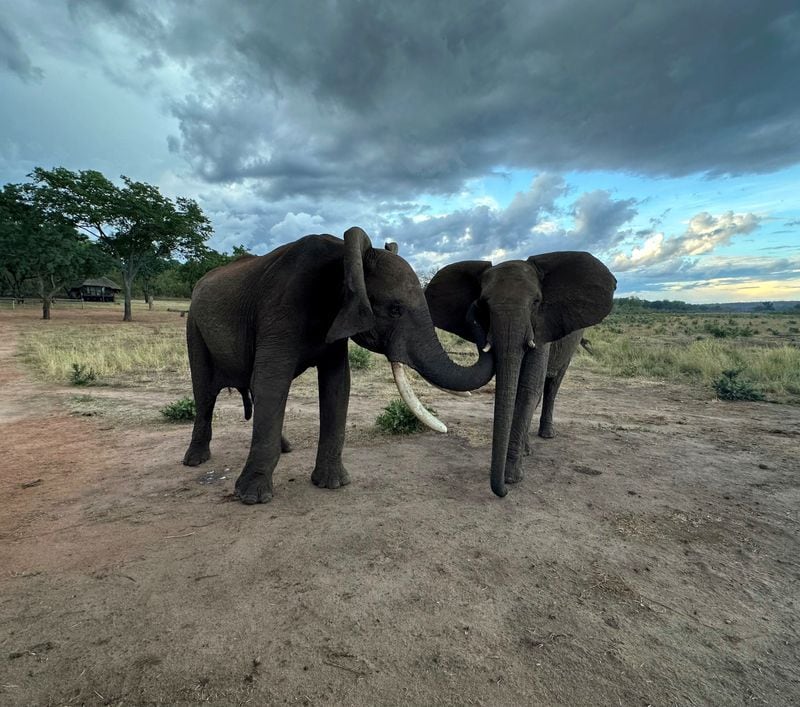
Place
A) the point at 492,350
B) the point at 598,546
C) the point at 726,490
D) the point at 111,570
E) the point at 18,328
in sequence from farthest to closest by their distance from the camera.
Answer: the point at 18,328 → the point at 726,490 → the point at 492,350 → the point at 598,546 → the point at 111,570

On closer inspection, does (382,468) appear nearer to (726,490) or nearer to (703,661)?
(703,661)

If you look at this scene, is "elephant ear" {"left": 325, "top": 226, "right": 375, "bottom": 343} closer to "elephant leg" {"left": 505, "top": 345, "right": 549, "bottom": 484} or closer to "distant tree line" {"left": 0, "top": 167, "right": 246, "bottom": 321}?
"elephant leg" {"left": 505, "top": 345, "right": 549, "bottom": 484}

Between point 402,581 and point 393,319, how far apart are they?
79.9 inches

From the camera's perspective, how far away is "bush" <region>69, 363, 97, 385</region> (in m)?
11.0

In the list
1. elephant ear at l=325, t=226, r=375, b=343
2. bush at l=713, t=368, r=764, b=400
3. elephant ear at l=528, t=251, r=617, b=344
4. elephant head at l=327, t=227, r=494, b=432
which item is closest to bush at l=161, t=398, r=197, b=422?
elephant head at l=327, t=227, r=494, b=432

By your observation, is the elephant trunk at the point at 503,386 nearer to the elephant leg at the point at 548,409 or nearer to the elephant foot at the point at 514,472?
the elephant foot at the point at 514,472

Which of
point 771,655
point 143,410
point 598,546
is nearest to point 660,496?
point 598,546

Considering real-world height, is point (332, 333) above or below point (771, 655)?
above

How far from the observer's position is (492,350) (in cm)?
444

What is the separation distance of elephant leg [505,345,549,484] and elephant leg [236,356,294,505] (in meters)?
2.54

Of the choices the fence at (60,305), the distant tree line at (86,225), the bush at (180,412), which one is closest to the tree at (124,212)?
the distant tree line at (86,225)

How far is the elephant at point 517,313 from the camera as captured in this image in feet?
14.2

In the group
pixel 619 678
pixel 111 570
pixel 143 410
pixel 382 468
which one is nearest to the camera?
pixel 619 678

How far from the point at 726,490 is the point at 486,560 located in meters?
3.25
